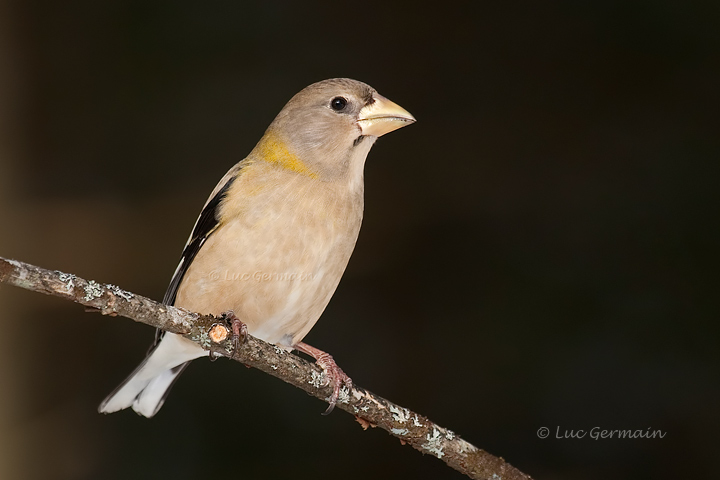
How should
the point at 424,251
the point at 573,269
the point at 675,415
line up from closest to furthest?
the point at 675,415 < the point at 573,269 < the point at 424,251

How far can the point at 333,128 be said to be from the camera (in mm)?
3354

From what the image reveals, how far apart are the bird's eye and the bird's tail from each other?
4.13ft

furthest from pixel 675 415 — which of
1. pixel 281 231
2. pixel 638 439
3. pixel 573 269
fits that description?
pixel 281 231

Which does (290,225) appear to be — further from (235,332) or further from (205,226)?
(235,332)

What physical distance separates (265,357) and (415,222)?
2.77 meters

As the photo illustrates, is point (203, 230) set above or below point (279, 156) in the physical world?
below

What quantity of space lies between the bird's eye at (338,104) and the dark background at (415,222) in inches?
71.0

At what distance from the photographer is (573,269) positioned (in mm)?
4891

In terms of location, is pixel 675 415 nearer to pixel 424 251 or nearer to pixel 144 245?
pixel 424 251

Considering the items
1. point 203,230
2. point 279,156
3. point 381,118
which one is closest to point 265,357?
point 203,230

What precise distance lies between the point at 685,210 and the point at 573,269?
2.53 ft

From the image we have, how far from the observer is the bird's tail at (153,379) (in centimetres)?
352

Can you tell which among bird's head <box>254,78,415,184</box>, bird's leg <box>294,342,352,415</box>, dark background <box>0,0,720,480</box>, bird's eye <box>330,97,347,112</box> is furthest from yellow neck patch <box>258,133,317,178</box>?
dark background <box>0,0,720,480</box>

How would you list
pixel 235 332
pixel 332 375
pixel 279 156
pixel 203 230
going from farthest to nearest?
pixel 279 156, pixel 203 230, pixel 332 375, pixel 235 332
